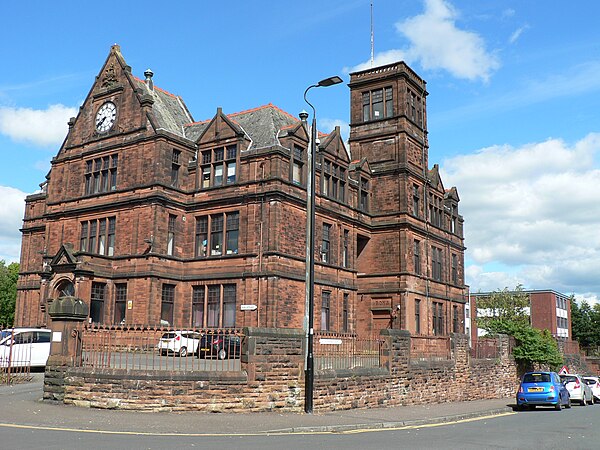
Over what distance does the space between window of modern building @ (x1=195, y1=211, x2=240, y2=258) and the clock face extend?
8.23 m

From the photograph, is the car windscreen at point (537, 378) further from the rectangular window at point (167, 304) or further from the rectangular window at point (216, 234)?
the rectangular window at point (167, 304)

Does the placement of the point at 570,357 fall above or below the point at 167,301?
below

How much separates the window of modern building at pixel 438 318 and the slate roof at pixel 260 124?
16.8 meters

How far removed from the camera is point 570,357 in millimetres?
53281

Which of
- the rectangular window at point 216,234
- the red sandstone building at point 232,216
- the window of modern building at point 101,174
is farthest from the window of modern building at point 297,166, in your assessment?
the window of modern building at point 101,174

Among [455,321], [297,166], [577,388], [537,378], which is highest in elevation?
[297,166]

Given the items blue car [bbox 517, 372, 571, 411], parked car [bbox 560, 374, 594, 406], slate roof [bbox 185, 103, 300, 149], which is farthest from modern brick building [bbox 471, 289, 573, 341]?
blue car [bbox 517, 372, 571, 411]

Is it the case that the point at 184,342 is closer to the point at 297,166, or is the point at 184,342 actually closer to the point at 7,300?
the point at 297,166

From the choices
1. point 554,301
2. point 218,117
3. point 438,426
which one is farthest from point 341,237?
point 554,301

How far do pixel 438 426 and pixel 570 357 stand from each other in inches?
1598

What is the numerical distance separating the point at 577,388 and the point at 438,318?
14.9 metres

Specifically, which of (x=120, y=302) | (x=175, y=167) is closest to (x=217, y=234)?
(x=175, y=167)

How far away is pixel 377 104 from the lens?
44219 millimetres

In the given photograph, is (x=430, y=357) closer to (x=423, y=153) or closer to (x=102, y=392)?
(x=102, y=392)
